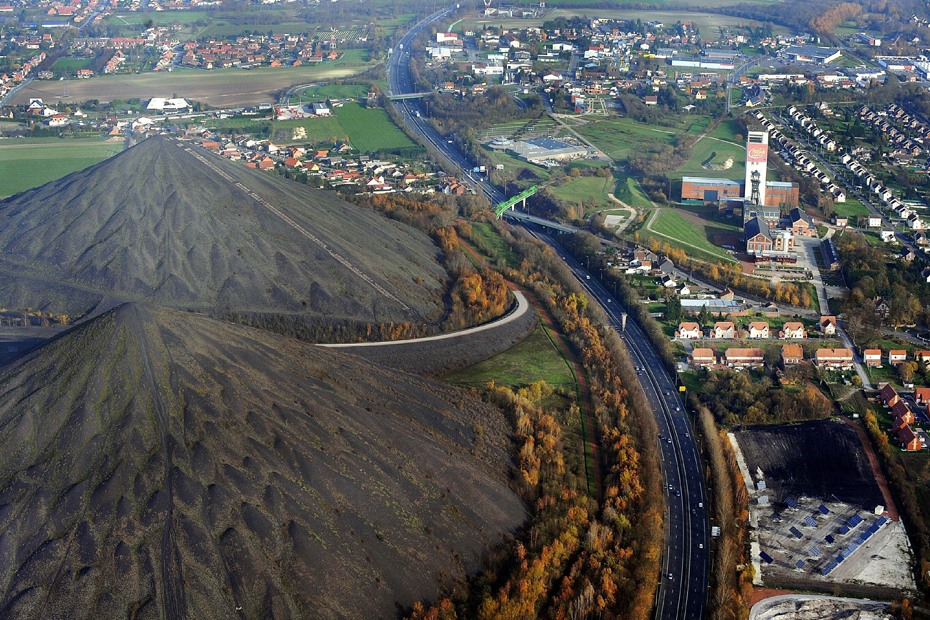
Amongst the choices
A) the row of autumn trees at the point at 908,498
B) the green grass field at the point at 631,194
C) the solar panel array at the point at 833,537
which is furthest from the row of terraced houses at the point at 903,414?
the green grass field at the point at 631,194

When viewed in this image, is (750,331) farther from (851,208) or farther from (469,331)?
(851,208)

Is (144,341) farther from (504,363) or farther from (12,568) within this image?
(504,363)

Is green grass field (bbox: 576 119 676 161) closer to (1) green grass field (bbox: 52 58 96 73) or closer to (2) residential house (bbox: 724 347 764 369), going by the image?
(2) residential house (bbox: 724 347 764 369)

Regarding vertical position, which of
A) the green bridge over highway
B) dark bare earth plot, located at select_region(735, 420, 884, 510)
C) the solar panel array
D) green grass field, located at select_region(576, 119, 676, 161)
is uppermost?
green grass field, located at select_region(576, 119, 676, 161)

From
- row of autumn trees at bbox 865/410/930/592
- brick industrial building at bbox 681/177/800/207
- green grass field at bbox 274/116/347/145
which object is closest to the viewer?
row of autumn trees at bbox 865/410/930/592

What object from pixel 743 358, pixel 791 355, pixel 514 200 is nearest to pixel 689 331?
pixel 743 358

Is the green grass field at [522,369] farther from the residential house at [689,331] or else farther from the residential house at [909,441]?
the residential house at [909,441]

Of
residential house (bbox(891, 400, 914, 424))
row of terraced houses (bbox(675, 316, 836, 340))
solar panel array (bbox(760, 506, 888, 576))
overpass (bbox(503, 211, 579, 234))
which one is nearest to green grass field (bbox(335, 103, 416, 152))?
overpass (bbox(503, 211, 579, 234))
